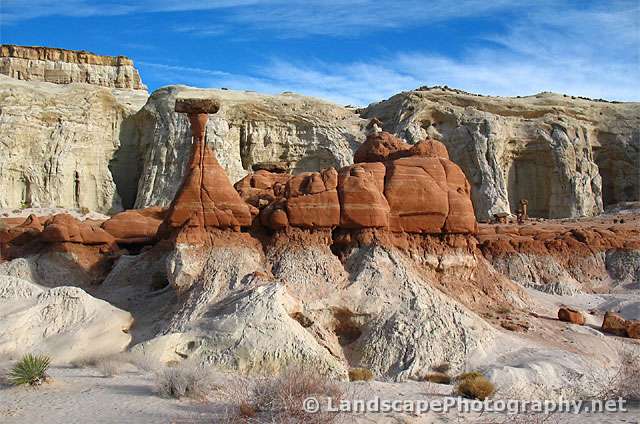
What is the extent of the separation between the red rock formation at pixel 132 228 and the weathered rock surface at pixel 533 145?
91.0ft

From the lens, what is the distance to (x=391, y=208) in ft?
65.1

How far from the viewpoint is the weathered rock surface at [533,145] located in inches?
2015

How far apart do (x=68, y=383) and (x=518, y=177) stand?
46296 millimetres

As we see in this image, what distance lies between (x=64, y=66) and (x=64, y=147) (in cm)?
3821

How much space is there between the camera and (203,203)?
1912cm

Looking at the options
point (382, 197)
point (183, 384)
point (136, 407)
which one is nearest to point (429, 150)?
point (382, 197)

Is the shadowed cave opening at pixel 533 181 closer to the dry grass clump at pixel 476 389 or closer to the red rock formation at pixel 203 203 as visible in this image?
the red rock formation at pixel 203 203

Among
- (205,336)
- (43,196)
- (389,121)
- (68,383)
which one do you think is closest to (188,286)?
(205,336)

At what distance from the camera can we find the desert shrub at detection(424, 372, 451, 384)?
15273 millimetres

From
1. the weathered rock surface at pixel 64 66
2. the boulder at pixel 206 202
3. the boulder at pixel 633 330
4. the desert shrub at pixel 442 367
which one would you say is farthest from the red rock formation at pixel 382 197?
the weathered rock surface at pixel 64 66

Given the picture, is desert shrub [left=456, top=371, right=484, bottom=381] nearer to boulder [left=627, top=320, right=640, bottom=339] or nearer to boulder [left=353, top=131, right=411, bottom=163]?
boulder [left=627, top=320, right=640, bottom=339]

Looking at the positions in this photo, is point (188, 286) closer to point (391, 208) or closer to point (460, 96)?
point (391, 208)

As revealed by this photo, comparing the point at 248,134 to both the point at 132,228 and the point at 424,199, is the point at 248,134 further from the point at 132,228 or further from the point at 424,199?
the point at 424,199

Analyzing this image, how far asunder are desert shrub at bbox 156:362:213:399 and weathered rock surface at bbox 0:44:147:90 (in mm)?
74173
